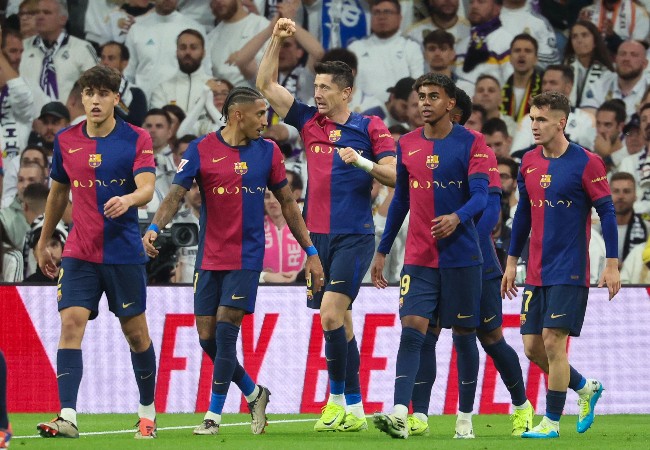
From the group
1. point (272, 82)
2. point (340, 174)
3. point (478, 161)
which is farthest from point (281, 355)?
point (478, 161)

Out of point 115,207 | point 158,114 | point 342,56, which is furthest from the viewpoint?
point 342,56

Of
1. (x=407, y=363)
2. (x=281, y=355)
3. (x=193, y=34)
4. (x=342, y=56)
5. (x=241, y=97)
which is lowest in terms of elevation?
(x=281, y=355)

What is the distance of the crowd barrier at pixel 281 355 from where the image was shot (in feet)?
42.8

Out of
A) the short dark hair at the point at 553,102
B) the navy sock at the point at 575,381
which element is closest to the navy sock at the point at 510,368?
the navy sock at the point at 575,381

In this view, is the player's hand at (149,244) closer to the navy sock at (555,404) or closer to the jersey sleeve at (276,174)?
the jersey sleeve at (276,174)

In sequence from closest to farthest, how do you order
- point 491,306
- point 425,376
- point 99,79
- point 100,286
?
point 99,79
point 100,286
point 425,376
point 491,306

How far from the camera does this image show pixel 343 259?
1028 cm

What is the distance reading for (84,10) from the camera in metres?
17.0

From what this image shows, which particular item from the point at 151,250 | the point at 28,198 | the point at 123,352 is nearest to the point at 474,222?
the point at 151,250

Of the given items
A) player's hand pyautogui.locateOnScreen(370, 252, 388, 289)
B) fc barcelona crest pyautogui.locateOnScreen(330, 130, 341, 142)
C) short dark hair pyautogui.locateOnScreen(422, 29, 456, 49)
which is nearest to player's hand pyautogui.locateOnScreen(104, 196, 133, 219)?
player's hand pyautogui.locateOnScreen(370, 252, 388, 289)

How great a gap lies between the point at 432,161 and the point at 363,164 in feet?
1.78

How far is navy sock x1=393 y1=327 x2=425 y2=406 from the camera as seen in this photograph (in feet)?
29.1

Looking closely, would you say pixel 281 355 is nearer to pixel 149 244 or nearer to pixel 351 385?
pixel 351 385

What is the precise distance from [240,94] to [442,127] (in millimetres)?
1588
